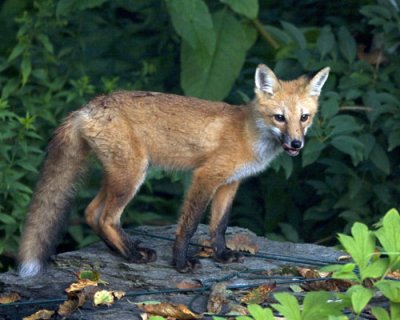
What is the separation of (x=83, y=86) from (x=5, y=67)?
0.66m

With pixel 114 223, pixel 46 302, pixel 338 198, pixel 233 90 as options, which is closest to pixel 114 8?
pixel 233 90

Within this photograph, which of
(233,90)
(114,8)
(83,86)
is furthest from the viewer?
(114,8)

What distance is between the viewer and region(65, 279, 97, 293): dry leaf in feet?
20.0

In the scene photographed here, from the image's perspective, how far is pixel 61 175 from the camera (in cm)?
696

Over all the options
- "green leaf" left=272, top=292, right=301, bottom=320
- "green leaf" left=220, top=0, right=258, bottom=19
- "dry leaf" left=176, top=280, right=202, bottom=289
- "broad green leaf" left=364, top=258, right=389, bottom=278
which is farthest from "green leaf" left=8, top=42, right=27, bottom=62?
"broad green leaf" left=364, top=258, right=389, bottom=278

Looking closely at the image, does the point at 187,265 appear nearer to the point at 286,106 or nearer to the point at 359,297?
the point at 286,106

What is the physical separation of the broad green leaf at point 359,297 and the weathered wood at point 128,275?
139cm

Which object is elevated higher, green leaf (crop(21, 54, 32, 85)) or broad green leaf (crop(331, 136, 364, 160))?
green leaf (crop(21, 54, 32, 85))

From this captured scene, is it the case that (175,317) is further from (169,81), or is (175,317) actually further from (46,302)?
(169,81)

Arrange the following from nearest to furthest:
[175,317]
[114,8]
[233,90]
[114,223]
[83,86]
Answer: [175,317]
[114,223]
[83,86]
[233,90]
[114,8]

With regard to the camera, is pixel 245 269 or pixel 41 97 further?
pixel 41 97

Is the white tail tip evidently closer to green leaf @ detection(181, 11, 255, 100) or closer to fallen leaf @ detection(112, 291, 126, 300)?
fallen leaf @ detection(112, 291, 126, 300)

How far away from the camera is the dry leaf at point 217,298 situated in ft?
19.5

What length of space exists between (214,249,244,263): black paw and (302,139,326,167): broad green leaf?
1.37 meters
